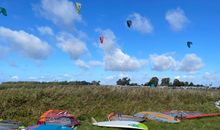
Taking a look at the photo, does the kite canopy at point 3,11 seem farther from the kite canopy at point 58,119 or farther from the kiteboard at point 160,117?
the kiteboard at point 160,117

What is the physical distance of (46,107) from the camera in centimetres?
1734

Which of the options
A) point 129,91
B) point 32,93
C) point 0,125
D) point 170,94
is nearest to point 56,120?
point 0,125

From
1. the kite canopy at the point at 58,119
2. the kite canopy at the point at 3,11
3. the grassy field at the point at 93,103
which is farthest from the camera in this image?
the grassy field at the point at 93,103

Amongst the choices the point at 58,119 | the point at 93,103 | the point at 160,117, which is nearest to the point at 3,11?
the point at 58,119

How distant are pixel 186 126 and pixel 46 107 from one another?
27.1 feet

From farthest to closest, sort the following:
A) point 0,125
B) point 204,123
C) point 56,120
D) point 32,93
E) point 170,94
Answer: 1. point 170,94
2. point 32,93
3. point 204,123
4. point 56,120
5. point 0,125

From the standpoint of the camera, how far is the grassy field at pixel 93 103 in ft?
42.7

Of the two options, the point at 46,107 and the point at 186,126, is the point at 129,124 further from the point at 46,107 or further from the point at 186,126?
the point at 46,107

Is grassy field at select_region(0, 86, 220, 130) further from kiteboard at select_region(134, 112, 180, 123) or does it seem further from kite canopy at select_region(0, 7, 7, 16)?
kite canopy at select_region(0, 7, 7, 16)

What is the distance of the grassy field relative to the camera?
42.7ft

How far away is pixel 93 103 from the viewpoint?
63.1 ft

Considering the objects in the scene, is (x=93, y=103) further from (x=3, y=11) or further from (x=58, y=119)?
(x=3, y=11)

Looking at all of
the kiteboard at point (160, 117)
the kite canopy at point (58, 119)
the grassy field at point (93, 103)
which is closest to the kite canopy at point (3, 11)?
the kite canopy at point (58, 119)

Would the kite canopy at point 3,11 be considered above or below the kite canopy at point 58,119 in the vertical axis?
above
